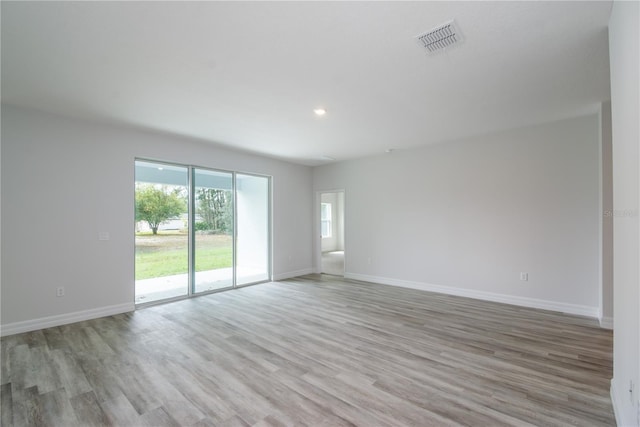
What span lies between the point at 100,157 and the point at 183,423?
3858 mm

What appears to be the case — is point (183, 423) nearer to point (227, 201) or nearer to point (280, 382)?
point (280, 382)

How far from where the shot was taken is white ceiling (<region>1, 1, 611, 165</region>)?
1.94 meters

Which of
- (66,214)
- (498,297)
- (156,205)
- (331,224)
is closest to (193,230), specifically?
(156,205)

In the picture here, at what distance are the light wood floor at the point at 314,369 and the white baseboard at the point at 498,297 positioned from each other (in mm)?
252

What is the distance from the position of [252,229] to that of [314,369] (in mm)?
4071

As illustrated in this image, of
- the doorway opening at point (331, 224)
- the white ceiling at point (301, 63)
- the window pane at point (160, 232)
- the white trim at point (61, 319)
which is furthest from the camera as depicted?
the doorway opening at point (331, 224)

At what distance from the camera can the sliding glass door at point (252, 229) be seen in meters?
5.98

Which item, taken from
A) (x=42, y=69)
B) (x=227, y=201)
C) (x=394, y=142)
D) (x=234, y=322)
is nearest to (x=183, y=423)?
(x=234, y=322)

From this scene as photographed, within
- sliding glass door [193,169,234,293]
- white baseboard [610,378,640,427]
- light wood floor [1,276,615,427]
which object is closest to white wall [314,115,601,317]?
light wood floor [1,276,615,427]

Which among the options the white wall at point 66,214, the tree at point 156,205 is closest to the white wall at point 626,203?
the white wall at point 66,214

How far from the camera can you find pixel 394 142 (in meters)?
5.19

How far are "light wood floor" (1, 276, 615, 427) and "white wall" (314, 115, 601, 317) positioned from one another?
25.2 inches

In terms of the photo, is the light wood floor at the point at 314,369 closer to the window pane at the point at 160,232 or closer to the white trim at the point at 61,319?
the white trim at the point at 61,319

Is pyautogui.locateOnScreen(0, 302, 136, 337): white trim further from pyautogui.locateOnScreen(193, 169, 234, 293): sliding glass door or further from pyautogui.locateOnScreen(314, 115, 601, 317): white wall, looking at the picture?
pyautogui.locateOnScreen(314, 115, 601, 317): white wall
